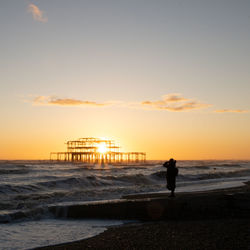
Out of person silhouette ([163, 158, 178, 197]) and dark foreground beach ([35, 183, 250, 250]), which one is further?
person silhouette ([163, 158, 178, 197])

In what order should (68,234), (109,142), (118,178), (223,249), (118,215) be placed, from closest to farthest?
(223,249)
(68,234)
(118,215)
(118,178)
(109,142)

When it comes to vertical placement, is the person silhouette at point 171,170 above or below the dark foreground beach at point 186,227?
above

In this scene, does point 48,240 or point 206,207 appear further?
point 206,207

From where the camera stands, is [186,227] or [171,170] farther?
[171,170]

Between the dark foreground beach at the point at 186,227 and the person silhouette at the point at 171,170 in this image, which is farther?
the person silhouette at the point at 171,170

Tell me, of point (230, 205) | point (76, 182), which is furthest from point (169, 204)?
point (76, 182)

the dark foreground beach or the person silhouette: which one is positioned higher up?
the person silhouette

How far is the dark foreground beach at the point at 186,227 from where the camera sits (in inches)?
266

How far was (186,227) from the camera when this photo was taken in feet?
27.8

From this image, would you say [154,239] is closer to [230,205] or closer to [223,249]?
[223,249]

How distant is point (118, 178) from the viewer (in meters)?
29.7

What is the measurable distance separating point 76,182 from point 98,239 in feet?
61.6

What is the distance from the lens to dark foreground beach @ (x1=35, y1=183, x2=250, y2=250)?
266 inches

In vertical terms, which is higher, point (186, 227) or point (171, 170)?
point (171, 170)
